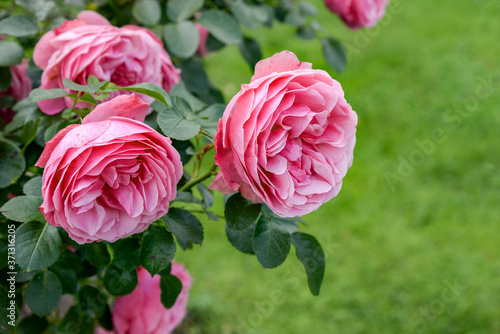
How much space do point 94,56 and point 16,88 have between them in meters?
0.28

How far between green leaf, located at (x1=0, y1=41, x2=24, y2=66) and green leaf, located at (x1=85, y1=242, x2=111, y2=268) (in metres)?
0.38

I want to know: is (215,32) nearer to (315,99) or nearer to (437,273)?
(315,99)

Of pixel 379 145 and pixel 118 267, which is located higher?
pixel 118 267

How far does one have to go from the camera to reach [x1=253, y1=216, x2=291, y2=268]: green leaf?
29.3 inches

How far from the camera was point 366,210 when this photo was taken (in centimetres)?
278

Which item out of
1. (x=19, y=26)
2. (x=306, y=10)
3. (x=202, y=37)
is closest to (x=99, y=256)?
(x=19, y=26)

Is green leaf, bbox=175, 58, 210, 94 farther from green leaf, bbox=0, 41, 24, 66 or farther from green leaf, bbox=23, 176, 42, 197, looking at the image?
green leaf, bbox=23, 176, 42, 197

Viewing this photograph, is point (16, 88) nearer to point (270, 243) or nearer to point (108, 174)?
point (108, 174)

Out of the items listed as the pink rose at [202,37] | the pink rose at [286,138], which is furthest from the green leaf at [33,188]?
the pink rose at [202,37]

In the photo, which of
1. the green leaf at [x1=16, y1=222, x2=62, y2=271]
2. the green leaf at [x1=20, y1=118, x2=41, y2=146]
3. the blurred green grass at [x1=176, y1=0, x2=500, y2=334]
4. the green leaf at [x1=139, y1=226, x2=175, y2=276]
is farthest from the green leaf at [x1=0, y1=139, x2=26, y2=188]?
the blurred green grass at [x1=176, y1=0, x2=500, y2=334]

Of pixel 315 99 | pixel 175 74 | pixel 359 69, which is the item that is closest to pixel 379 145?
pixel 359 69

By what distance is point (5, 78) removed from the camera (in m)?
0.97

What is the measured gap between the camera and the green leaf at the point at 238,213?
2.37ft

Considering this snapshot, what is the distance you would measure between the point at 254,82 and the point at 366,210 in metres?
2.24
